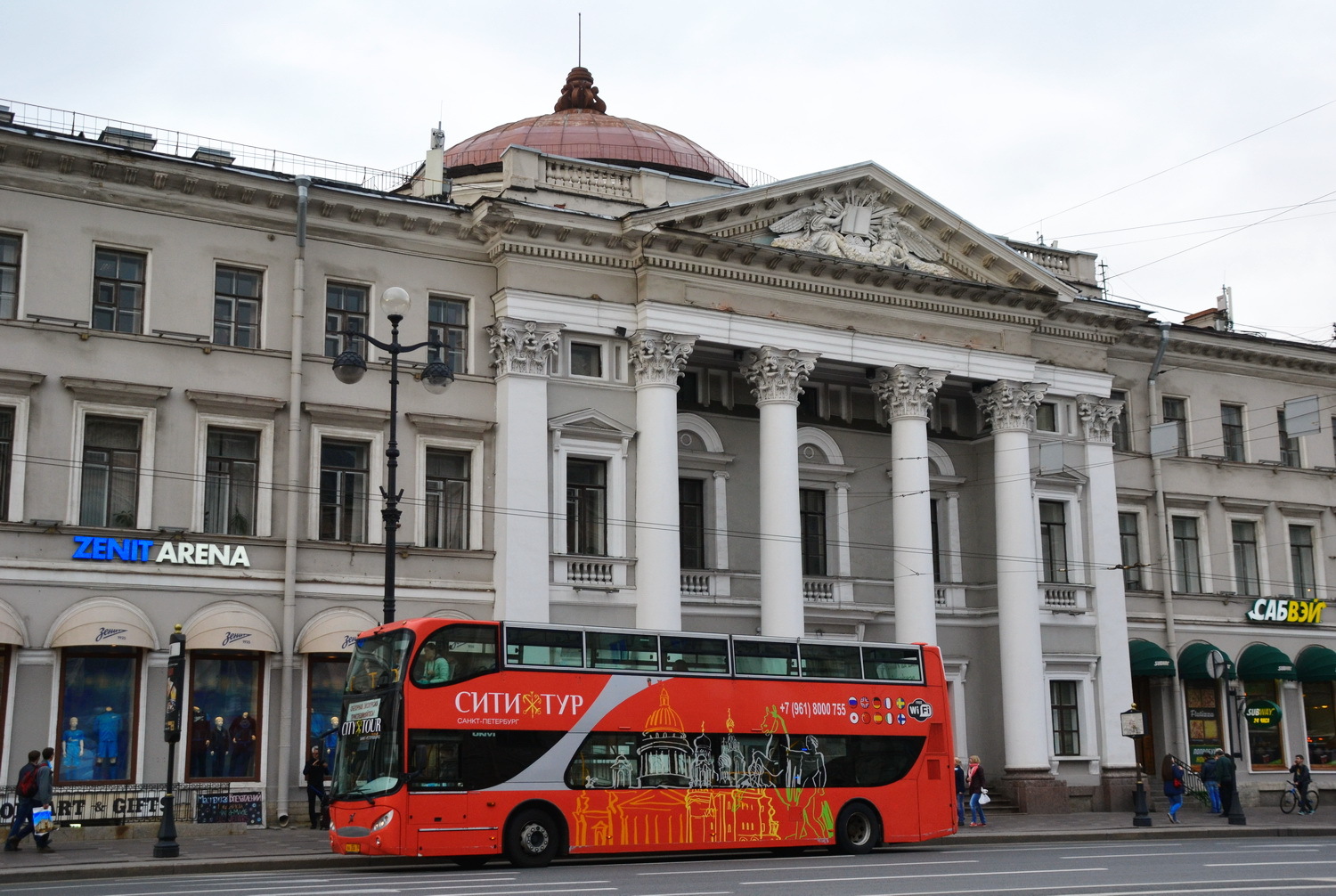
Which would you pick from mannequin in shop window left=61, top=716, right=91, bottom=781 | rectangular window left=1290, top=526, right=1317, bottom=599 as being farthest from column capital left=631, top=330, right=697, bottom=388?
rectangular window left=1290, top=526, right=1317, bottom=599

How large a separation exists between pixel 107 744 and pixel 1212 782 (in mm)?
24378

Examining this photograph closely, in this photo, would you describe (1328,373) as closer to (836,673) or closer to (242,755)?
(836,673)

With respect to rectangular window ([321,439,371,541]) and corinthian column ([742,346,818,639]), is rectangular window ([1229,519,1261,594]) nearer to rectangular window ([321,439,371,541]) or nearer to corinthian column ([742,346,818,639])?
corinthian column ([742,346,818,639])

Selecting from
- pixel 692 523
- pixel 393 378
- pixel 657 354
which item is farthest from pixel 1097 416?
Result: pixel 393 378

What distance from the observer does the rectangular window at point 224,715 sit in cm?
2809

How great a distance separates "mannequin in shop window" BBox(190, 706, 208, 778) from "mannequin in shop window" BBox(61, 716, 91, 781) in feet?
6.09

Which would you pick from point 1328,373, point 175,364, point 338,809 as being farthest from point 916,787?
point 1328,373

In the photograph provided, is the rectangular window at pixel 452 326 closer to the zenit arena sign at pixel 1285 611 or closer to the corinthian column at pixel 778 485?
the corinthian column at pixel 778 485

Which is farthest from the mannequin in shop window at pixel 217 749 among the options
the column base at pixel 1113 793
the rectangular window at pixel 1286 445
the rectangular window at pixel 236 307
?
the rectangular window at pixel 1286 445

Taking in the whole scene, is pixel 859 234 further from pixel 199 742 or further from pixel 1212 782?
pixel 199 742

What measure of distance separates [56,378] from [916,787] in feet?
56.1

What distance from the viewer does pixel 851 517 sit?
37188 mm

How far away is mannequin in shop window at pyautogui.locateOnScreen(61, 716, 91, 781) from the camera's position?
26719mm

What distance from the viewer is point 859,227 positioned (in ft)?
117
